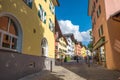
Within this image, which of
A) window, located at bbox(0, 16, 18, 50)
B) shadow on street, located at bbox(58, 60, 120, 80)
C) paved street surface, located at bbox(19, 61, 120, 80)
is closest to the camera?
window, located at bbox(0, 16, 18, 50)

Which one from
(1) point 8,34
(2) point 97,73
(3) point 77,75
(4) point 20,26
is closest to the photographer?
(1) point 8,34

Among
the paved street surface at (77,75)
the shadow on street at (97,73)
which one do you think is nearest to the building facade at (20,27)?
the paved street surface at (77,75)

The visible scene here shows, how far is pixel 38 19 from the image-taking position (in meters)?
12.9

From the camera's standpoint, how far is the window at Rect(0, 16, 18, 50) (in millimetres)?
7777

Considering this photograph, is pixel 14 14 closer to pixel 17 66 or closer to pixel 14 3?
pixel 14 3

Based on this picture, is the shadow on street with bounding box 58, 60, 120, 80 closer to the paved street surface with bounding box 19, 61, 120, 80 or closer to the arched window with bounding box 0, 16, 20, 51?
the paved street surface with bounding box 19, 61, 120, 80

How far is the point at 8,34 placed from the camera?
27.5 ft

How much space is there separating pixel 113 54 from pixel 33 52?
842cm

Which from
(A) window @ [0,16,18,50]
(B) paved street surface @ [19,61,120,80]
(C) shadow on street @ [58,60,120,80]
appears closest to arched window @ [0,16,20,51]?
(A) window @ [0,16,18,50]

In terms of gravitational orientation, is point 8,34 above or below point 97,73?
above

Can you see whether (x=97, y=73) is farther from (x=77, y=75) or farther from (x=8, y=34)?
(x=8, y=34)

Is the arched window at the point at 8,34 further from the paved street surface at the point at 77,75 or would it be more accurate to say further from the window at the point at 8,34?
the paved street surface at the point at 77,75

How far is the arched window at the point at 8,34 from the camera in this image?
25.5 ft

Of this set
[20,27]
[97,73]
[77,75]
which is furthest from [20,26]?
[97,73]
